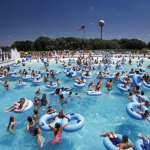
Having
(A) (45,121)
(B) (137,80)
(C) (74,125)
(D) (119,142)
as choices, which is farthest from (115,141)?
(B) (137,80)

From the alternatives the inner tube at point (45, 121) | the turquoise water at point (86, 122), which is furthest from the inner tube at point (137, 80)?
the inner tube at point (45, 121)

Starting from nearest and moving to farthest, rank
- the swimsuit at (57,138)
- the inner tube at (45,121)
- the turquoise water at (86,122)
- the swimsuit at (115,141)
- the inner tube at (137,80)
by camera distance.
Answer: the swimsuit at (115,141) < the swimsuit at (57,138) < the inner tube at (45,121) < the turquoise water at (86,122) < the inner tube at (137,80)

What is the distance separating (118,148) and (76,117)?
196cm

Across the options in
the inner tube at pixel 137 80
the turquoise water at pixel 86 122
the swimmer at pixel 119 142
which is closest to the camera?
the swimmer at pixel 119 142

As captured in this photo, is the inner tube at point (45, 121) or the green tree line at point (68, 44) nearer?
the inner tube at point (45, 121)

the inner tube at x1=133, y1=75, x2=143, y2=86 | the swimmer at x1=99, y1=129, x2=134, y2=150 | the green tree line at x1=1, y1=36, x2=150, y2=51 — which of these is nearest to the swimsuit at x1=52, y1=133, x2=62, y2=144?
the swimmer at x1=99, y1=129, x2=134, y2=150

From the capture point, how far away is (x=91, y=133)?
17.5ft

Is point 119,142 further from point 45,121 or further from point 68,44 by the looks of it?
point 68,44

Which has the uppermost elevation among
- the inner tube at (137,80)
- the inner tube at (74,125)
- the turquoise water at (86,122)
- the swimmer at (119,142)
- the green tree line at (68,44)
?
the green tree line at (68,44)

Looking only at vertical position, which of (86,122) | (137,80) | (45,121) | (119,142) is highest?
(137,80)

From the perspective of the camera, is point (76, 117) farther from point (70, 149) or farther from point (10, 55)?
point (10, 55)

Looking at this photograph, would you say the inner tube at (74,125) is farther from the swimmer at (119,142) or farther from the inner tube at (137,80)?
the inner tube at (137,80)

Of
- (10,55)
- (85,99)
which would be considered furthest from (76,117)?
(10,55)

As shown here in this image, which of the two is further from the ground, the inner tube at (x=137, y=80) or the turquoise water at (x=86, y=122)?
the inner tube at (x=137, y=80)
